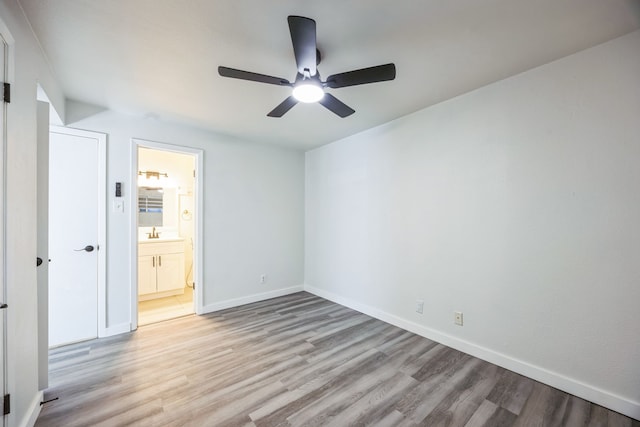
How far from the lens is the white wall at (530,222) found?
1.68 m

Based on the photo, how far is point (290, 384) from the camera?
1.96 m

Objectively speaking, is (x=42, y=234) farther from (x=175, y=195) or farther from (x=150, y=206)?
(x=175, y=195)

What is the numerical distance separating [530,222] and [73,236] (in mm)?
4188

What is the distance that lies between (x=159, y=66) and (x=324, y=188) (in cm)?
256

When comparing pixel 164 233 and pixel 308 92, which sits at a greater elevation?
pixel 308 92

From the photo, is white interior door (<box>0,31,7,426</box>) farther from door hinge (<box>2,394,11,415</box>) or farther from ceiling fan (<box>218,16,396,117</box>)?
ceiling fan (<box>218,16,396,117</box>)

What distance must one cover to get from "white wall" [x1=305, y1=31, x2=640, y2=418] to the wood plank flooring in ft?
0.89

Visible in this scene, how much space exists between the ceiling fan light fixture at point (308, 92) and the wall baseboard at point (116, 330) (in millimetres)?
3014

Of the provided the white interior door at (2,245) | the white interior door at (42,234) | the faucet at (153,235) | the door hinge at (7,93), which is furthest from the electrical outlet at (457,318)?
the faucet at (153,235)

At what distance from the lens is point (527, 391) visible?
1884 mm

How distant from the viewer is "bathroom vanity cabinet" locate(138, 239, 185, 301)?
12.7ft

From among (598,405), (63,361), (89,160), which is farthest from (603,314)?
(89,160)

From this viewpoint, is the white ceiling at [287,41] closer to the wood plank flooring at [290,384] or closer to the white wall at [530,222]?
Answer: the white wall at [530,222]

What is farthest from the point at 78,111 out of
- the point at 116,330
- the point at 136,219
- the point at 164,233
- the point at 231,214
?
the point at 164,233
